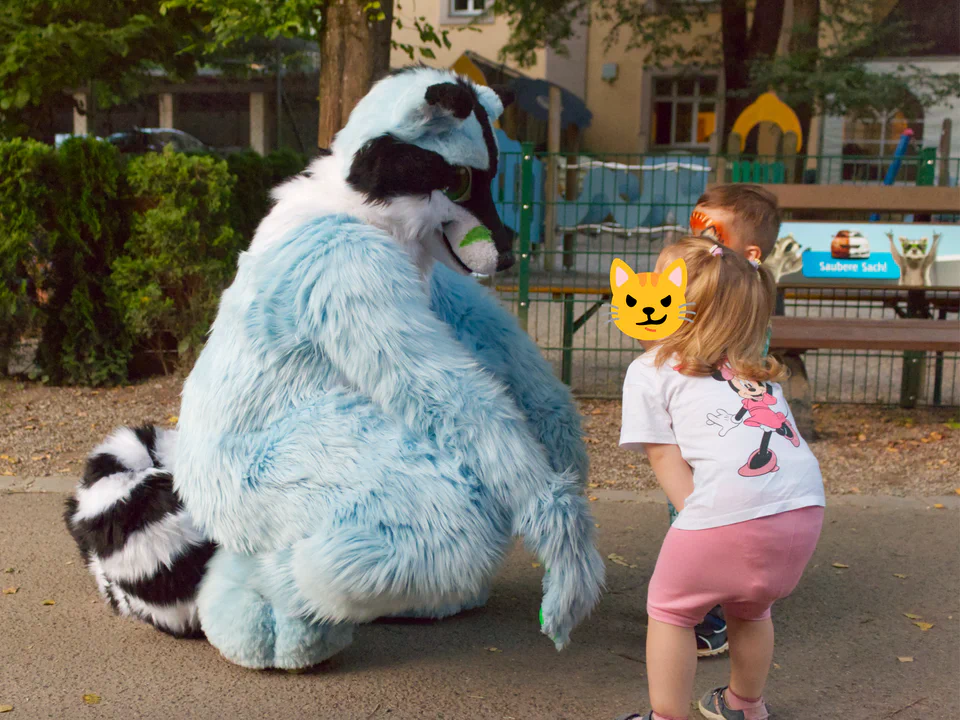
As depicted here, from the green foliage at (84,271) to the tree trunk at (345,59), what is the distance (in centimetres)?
146

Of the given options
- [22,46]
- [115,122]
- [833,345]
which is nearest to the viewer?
[833,345]

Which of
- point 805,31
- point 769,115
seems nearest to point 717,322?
point 769,115

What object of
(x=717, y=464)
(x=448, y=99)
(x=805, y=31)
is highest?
(x=805, y=31)

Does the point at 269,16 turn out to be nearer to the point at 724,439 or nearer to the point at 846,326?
the point at 846,326

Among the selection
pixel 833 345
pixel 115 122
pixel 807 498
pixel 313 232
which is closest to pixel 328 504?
pixel 313 232

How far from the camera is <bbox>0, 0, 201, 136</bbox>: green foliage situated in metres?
7.44

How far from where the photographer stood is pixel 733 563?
90.8 inches

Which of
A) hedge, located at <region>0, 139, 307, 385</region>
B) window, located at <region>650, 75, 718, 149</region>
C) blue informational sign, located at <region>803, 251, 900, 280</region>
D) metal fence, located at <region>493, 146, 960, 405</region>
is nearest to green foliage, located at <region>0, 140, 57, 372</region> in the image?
hedge, located at <region>0, 139, 307, 385</region>

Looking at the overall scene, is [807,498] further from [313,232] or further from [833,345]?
[833,345]

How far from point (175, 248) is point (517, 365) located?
3829 mm

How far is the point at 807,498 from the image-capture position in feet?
7.68

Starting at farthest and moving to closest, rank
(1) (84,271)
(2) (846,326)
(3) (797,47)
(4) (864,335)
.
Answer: (3) (797,47) < (1) (84,271) < (2) (846,326) < (4) (864,335)

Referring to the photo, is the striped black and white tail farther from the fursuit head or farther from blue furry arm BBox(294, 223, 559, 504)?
blue furry arm BBox(294, 223, 559, 504)

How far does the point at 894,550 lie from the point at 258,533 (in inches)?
107
